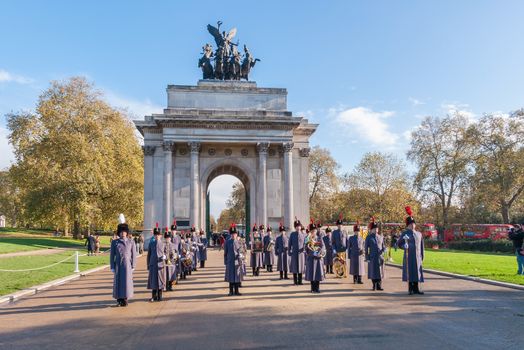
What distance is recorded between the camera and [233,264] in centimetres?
1316

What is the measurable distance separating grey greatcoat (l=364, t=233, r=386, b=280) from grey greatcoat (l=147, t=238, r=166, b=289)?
20.6 ft

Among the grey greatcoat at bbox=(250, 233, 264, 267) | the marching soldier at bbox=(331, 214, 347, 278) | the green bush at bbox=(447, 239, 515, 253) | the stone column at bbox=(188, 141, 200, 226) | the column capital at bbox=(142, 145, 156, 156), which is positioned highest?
the column capital at bbox=(142, 145, 156, 156)

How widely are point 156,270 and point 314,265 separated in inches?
181

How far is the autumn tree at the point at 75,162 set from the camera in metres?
43.2

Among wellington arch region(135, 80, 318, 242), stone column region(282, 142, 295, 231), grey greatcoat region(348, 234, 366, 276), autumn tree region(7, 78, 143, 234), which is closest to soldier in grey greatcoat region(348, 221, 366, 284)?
grey greatcoat region(348, 234, 366, 276)

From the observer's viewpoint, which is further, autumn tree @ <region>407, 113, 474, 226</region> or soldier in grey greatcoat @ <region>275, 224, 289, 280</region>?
autumn tree @ <region>407, 113, 474, 226</region>

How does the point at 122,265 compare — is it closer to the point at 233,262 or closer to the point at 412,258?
the point at 233,262

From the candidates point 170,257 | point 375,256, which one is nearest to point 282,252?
point 375,256

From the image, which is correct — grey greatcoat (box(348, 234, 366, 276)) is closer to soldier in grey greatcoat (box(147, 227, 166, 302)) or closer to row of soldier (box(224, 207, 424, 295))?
row of soldier (box(224, 207, 424, 295))

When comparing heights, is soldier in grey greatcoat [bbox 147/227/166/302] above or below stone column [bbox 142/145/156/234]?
below

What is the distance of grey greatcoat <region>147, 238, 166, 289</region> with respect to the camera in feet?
40.2

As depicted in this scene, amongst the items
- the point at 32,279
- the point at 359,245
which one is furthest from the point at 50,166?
the point at 359,245

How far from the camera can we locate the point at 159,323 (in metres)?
9.22

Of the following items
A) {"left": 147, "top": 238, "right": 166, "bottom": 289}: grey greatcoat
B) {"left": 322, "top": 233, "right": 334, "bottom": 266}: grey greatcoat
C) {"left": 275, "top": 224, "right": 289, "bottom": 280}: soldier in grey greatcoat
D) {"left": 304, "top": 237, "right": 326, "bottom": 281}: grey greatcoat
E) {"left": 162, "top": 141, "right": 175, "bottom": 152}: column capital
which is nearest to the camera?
{"left": 147, "top": 238, "right": 166, "bottom": 289}: grey greatcoat
